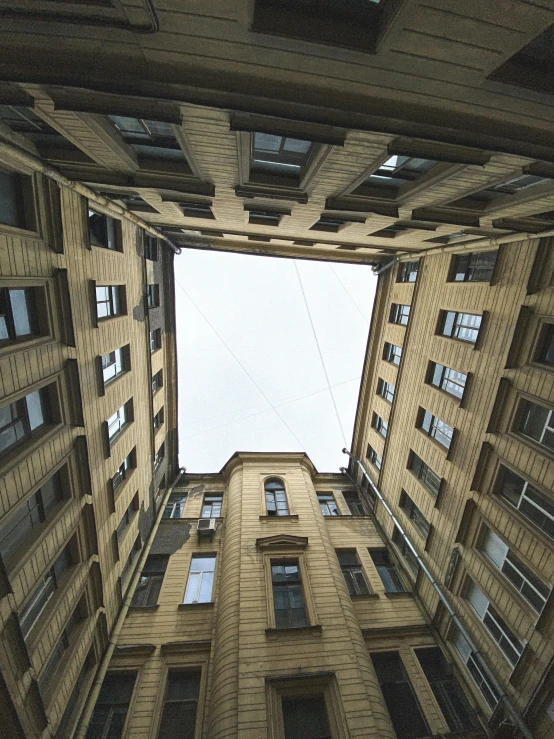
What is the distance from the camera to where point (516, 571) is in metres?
10.5

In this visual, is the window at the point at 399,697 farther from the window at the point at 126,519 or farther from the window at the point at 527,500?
the window at the point at 126,519

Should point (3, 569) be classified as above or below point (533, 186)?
below

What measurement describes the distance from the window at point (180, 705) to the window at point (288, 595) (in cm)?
356

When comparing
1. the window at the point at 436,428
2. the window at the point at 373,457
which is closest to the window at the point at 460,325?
the window at the point at 436,428

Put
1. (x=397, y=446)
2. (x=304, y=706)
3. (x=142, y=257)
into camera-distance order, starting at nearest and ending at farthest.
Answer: (x=304, y=706) < (x=142, y=257) < (x=397, y=446)

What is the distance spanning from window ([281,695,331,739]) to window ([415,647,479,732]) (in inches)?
177

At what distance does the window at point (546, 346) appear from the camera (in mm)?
10453

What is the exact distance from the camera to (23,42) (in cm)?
510

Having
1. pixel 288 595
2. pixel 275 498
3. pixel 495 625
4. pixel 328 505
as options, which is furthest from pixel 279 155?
pixel 328 505

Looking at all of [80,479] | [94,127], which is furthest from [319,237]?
[80,479]

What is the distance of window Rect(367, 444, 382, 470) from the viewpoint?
68.5ft

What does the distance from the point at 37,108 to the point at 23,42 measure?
6.14 feet

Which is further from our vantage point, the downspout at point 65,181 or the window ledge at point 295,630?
the window ledge at point 295,630

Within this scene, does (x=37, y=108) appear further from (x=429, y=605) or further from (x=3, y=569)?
(x=429, y=605)
